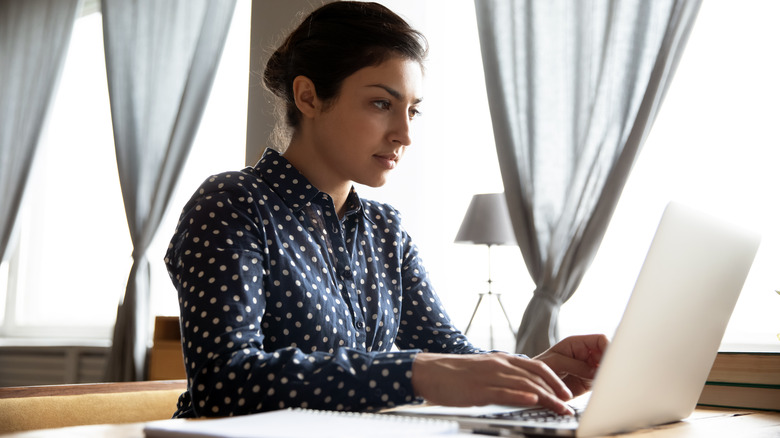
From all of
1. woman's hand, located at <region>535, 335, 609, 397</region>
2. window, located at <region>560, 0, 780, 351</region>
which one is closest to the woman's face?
woman's hand, located at <region>535, 335, 609, 397</region>

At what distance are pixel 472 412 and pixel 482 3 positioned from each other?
7.61ft

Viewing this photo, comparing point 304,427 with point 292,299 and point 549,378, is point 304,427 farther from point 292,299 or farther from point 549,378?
point 292,299

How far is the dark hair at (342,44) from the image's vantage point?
145 cm

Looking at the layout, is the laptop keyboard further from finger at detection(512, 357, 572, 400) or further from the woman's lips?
the woman's lips

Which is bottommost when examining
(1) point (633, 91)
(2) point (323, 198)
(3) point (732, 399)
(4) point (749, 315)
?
(4) point (749, 315)

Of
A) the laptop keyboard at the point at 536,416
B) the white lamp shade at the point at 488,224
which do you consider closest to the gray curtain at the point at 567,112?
the white lamp shade at the point at 488,224

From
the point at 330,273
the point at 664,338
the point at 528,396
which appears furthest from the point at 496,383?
the point at 330,273

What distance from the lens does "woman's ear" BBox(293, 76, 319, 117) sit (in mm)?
1505

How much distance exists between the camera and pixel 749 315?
2.54 meters

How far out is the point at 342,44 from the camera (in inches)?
57.3

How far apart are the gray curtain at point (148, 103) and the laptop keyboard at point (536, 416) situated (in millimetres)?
3383

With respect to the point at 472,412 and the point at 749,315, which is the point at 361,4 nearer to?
the point at 472,412

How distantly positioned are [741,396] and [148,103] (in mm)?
3664

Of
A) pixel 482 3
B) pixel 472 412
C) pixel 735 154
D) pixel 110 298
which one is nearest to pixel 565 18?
pixel 482 3
